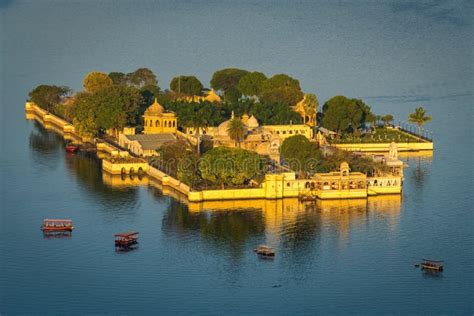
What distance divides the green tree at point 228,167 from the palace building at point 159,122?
2135cm

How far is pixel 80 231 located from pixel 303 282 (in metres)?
14.9

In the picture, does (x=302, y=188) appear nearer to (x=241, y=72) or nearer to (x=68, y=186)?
(x=68, y=186)

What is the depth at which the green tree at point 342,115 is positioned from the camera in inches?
4309

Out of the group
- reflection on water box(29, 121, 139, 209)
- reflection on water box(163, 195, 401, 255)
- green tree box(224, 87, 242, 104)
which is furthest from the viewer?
green tree box(224, 87, 242, 104)

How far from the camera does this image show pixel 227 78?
12875 centimetres

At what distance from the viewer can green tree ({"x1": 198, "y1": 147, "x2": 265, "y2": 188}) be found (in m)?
86.9

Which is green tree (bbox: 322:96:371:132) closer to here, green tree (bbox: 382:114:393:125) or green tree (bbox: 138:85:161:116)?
green tree (bbox: 382:114:393:125)

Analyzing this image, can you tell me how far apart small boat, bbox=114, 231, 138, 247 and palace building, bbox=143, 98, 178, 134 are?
31.0 meters

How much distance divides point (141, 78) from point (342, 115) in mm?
27650

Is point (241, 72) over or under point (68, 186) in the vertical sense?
over

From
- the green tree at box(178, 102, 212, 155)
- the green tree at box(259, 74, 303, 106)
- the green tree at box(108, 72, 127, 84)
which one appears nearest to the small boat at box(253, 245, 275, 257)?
the green tree at box(178, 102, 212, 155)

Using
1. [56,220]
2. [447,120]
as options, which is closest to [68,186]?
[56,220]

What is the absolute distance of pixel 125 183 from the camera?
9394cm

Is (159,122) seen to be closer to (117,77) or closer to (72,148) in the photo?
(72,148)
